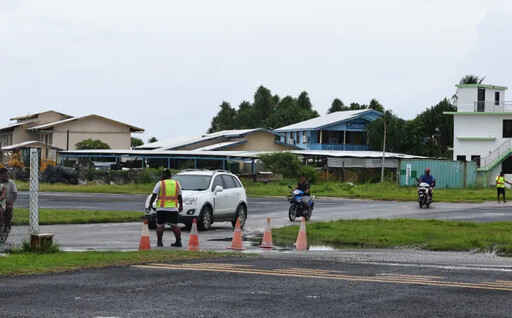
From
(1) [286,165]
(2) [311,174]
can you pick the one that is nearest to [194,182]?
(2) [311,174]

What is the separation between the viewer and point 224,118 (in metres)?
134

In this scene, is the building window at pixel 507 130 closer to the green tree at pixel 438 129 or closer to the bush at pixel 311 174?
the green tree at pixel 438 129

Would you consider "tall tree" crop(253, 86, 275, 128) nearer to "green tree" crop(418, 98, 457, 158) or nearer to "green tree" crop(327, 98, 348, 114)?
"green tree" crop(327, 98, 348, 114)

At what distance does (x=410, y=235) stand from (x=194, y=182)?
22.8ft

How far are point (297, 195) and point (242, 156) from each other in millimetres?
40884

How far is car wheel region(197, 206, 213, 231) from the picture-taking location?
2617 cm

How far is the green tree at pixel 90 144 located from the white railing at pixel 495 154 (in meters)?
39.3

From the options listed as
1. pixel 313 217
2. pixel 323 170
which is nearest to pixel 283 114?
pixel 323 170

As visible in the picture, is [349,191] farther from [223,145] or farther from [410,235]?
[410,235]

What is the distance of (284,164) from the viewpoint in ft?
227

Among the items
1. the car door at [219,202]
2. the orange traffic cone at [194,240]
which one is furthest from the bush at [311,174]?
the orange traffic cone at [194,240]

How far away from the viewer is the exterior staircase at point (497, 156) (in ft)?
235

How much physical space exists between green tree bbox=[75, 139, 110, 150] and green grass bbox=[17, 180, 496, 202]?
95.6 ft

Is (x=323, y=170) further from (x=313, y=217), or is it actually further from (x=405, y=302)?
(x=405, y=302)
